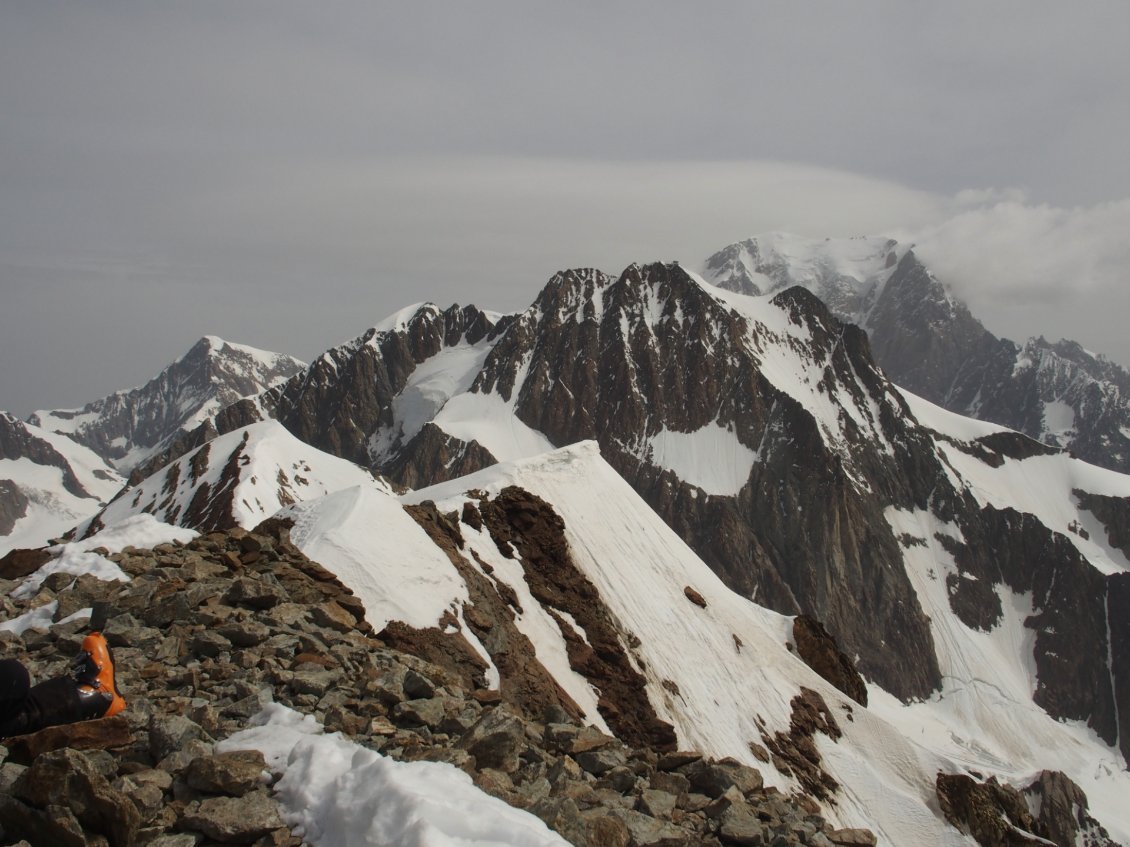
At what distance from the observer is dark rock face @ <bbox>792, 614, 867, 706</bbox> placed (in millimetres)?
48719

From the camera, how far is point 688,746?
33.5 m

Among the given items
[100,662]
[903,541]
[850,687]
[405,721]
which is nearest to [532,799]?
[405,721]

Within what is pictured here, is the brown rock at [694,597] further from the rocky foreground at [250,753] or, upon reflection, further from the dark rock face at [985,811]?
the rocky foreground at [250,753]

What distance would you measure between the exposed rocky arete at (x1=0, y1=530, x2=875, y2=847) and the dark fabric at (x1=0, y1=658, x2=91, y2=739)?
17.6 inches

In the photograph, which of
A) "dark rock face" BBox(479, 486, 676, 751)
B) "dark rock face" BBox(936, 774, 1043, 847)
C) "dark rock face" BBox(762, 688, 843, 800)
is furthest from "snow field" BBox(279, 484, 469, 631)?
"dark rock face" BBox(936, 774, 1043, 847)

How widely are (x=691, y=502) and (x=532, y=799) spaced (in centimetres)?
19132

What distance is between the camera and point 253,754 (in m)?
9.94

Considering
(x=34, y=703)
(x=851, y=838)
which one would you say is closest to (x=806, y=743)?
(x=851, y=838)

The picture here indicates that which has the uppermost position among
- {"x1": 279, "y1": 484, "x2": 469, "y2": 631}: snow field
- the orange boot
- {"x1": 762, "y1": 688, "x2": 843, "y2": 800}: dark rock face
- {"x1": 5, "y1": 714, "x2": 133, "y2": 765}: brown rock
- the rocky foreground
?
the orange boot

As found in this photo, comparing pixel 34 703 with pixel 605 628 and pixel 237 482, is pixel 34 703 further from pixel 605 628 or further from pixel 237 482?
pixel 237 482

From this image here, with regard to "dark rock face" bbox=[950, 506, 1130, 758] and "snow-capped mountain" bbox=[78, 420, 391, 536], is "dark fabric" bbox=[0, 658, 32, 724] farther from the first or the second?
"dark rock face" bbox=[950, 506, 1130, 758]

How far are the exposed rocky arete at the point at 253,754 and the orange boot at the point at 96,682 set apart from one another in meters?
0.35

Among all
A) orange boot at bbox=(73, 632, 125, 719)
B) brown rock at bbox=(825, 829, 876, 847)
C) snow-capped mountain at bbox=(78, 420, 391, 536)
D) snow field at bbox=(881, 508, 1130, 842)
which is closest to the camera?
orange boot at bbox=(73, 632, 125, 719)

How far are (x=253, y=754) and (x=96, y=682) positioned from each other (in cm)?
269
